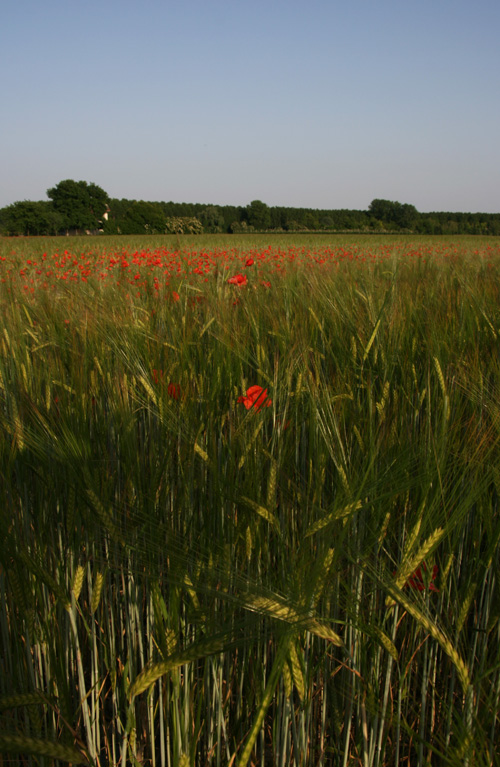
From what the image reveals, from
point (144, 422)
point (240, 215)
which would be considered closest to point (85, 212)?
point (240, 215)

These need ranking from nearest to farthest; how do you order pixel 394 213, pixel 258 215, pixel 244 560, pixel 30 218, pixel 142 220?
1. pixel 244 560
2. pixel 142 220
3. pixel 30 218
4. pixel 394 213
5. pixel 258 215

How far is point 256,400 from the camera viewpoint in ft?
2.88

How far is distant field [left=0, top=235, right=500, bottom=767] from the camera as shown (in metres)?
0.64

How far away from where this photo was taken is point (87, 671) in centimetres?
103

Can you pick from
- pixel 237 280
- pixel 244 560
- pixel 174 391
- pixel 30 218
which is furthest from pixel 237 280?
pixel 30 218

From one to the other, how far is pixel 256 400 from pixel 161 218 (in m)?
40.7

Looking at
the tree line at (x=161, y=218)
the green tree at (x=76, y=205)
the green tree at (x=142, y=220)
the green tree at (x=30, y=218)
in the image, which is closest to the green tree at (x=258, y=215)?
Answer: the tree line at (x=161, y=218)

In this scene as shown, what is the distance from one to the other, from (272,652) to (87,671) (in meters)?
0.40

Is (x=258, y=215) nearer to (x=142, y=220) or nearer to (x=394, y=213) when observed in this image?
(x=394, y=213)

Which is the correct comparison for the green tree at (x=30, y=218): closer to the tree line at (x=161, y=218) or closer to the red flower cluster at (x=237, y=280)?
the tree line at (x=161, y=218)

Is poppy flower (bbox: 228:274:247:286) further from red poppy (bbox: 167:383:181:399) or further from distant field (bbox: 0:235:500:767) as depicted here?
red poppy (bbox: 167:383:181:399)

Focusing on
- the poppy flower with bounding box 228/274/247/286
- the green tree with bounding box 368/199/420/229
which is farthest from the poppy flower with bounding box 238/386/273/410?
the green tree with bounding box 368/199/420/229

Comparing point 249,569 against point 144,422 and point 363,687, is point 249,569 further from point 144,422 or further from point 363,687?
point 144,422

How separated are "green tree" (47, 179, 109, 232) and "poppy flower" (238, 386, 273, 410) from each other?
48641 millimetres
